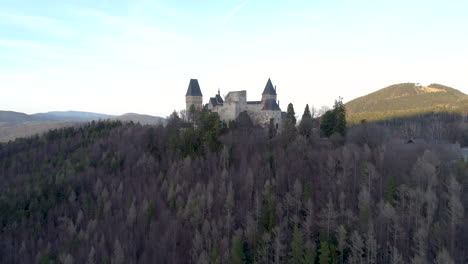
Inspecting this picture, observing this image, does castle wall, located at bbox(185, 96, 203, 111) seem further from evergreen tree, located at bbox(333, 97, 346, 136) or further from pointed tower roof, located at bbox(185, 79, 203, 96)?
evergreen tree, located at bbox(333, 97, 346, 136)

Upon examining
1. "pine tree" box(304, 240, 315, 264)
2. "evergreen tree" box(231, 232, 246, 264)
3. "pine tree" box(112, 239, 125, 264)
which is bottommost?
"pine tree" box(112, 239, 125, 264)

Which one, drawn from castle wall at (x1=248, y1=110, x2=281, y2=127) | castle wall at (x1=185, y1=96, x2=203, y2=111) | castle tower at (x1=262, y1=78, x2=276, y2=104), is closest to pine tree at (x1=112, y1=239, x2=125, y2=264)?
castle wall at (x1=248, y1=110, x2=281, y2=127)

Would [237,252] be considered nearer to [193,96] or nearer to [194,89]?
[193,96]

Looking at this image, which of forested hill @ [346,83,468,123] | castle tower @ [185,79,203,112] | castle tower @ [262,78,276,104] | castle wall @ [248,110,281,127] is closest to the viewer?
Result: castle wall @ [248,110,281,127]

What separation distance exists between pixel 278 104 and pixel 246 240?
66.2 ft

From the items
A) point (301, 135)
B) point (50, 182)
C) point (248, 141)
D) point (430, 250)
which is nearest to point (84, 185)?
point (50, 182)

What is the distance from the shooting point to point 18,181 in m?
51.8

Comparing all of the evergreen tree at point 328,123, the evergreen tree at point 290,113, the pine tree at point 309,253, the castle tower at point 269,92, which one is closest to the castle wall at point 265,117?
the castle tower at point 269,92

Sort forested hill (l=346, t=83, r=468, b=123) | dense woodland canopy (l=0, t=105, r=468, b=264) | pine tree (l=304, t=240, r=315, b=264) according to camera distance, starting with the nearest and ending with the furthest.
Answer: pine tree (l=304, t=240, r=315, b=264) < dense woodland canopy (l=0, t=105, r=468, b=264) < forested hill (l=346, t=83, r=468, b=123)

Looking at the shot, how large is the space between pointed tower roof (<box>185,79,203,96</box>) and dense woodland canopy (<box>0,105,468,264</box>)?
4707 millimetres

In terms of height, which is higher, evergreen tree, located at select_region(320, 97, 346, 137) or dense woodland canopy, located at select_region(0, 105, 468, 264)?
evergreen tree, located at select_region(320, 97, 346, 137)

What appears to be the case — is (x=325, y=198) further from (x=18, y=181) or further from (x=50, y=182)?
(x=18, y=181)

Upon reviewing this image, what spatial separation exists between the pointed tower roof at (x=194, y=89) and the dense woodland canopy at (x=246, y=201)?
15.4 feet

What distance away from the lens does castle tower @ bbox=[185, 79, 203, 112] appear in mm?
48656
